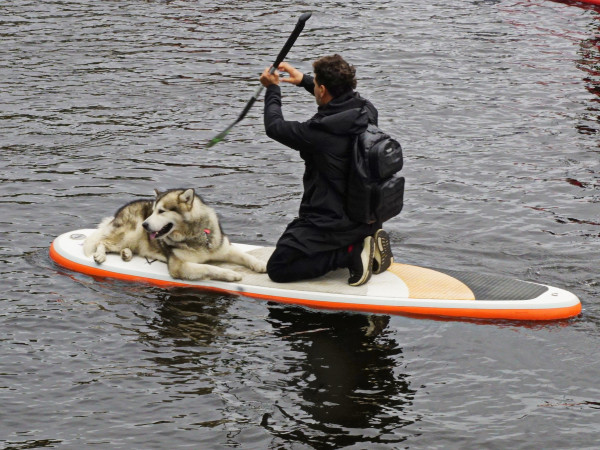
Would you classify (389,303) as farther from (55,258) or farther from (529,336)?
(55,258)

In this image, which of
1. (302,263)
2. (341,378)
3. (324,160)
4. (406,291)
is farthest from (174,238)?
(341,378)

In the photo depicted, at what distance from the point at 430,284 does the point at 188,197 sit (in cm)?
278

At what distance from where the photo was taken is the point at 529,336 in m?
10.1

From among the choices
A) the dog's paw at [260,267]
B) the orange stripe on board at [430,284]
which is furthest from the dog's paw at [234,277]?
the orange stripe on board at [430,284]

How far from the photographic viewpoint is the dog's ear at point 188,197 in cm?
1075

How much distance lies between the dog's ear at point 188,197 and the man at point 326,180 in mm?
1082

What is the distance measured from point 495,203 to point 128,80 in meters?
9.15

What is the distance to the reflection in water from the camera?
859 centimetres

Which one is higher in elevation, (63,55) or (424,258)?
(63,55)

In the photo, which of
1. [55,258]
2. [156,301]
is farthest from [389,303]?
[55,258]

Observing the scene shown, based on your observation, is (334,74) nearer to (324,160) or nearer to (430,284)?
(324,160)

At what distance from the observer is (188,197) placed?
35.4ft

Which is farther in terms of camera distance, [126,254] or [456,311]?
[126,254]

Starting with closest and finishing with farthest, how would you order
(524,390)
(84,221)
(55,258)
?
1. (524,390)
2. (55,258)
3. (84,221)
